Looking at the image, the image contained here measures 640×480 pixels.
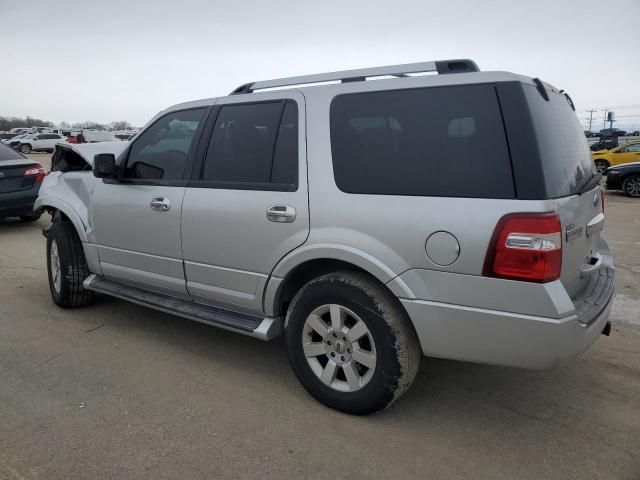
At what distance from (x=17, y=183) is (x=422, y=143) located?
321 inches

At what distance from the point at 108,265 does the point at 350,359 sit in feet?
7.88

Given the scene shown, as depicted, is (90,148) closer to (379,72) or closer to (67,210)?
(67,210)

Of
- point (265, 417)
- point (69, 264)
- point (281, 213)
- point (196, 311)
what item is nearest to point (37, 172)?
point (69, 264)

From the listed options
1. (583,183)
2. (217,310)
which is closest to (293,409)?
(217,310)

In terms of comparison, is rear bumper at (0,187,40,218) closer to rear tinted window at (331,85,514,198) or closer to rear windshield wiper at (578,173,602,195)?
rear tinted window at (331,85,514,198)

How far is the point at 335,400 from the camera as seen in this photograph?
9.71ft

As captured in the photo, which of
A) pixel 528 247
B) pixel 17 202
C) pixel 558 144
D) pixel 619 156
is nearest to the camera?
pixel 528 247

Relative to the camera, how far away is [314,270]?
125 inches

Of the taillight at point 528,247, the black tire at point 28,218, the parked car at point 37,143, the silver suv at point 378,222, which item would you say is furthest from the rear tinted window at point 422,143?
the parked car at point 37,143

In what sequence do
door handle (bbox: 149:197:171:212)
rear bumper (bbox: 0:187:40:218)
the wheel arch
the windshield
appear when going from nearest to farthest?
the wheel arch → door handle (bbox: 149:197:171:212) → rear bumper (bbox: 0:187:40:218) → the windshield

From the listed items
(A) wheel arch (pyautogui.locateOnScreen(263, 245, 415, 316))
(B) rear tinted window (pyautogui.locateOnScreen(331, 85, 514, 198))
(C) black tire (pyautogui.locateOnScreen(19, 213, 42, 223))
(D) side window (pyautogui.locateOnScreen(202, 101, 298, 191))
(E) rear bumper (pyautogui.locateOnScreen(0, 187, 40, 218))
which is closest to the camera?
(B) rear tinted window (pyautogui.locateOnScreen(331, 85, 514, 198))

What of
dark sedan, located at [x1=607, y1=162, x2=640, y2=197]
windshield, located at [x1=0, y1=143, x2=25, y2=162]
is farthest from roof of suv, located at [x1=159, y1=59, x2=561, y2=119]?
dark sedan, located at [x1=607, y1=162, x2=640, y2=197]

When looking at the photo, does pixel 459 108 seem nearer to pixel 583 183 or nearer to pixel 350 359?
pixel 583 183

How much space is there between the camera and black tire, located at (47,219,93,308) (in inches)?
177
